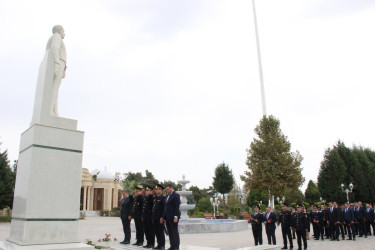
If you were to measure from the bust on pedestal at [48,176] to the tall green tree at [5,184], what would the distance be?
75.5 feet

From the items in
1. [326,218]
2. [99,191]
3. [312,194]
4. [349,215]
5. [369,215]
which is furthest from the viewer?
[99,191]

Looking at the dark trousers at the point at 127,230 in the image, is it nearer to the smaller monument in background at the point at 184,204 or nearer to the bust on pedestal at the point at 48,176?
the bust on pedestal at the point at 48,176

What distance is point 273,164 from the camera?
2233 cm

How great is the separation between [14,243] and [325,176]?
119 ft

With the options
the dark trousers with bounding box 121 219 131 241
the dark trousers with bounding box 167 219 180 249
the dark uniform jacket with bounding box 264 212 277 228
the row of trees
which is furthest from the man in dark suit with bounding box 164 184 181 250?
the row of trees

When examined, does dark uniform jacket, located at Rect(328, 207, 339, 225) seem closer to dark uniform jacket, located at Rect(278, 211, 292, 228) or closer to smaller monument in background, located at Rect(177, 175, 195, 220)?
dark uniform jacket, located at Rect(278, 211, 292, 228)

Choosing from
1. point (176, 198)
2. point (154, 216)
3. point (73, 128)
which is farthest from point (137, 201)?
point (73, 128)

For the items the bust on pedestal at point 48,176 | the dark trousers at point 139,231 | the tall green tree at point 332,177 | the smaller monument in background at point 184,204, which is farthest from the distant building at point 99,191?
the bust on pedestal at point 48,176

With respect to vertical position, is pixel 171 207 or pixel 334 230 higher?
pixel 171 207

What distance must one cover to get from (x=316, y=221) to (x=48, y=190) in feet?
40.4

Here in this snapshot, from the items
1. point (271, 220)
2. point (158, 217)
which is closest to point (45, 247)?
point (158, 217)

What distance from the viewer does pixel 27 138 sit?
5.78 metres

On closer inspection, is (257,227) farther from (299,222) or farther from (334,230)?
(334,230)

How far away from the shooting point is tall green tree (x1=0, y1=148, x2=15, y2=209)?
2536cm
